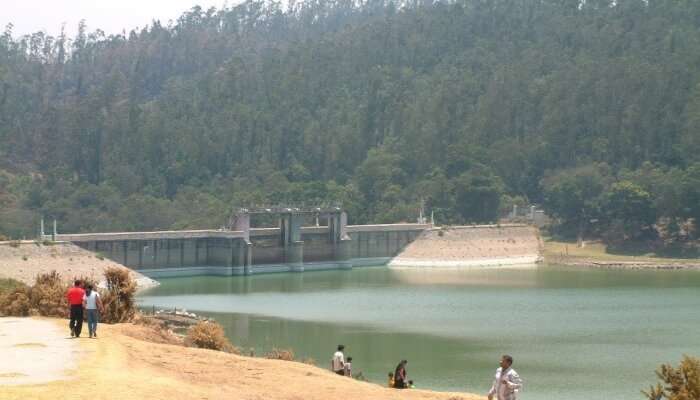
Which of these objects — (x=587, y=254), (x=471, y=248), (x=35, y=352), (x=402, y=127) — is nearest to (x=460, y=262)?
(x=471, y=248)

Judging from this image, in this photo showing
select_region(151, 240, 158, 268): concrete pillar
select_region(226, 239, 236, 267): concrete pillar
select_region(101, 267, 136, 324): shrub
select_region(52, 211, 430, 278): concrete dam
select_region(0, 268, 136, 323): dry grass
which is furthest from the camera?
select_region(226, 239, 236, 267): concrete pillar

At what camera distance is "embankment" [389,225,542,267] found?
89500 mm

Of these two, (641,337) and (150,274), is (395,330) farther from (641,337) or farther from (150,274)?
(150,274)

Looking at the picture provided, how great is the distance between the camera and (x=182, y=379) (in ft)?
67.3

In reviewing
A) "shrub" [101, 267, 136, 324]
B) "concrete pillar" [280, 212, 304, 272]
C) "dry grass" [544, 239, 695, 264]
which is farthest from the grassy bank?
"shrub" [101, 267, 136, 324]

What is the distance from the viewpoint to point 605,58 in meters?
126

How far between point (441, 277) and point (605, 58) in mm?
56189

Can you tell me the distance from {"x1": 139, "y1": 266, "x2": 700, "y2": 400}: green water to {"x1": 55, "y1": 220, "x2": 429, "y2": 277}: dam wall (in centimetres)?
221

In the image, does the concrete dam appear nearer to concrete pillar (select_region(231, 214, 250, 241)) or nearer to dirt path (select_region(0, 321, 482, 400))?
concrete pillar (select_region(231, 214, 250, 241))

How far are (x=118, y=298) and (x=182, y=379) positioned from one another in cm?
895

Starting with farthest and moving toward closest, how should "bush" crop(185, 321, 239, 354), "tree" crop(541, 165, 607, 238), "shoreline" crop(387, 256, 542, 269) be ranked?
"tree" crop(541, 165, 607, 238), "shoreline" crop(387, 256, 542, 269), "bush" crop(185, 321, 239, 354)

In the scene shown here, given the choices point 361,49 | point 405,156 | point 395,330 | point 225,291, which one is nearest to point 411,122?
point 405,156

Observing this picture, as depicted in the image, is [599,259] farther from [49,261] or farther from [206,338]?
[206,338]

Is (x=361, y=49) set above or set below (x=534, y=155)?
above
